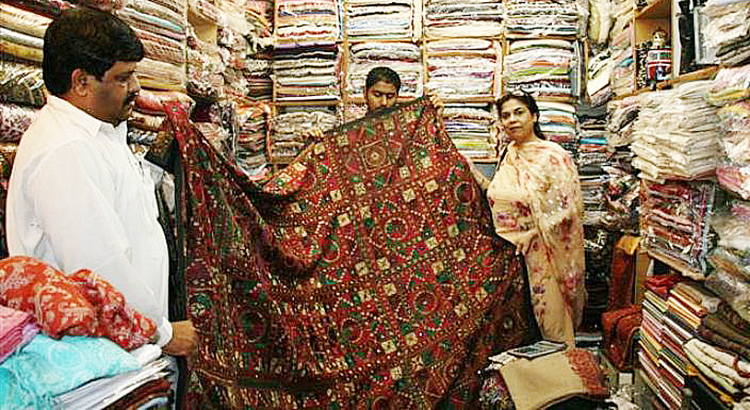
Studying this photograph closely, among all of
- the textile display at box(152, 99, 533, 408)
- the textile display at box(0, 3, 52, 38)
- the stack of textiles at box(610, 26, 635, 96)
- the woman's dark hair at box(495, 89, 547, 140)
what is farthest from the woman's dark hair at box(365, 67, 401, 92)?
the textile display at box(0, 3, 52, 38)

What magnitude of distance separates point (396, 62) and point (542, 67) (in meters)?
1.05

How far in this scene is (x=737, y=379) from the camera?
1.99 m

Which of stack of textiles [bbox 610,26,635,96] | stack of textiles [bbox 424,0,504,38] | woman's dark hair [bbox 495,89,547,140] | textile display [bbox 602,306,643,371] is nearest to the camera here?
textile display [bbox 602,306,643,371]

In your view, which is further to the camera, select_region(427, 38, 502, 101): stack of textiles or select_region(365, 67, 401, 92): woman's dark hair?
select_region(427, 38, 502, 101): stack of textiles

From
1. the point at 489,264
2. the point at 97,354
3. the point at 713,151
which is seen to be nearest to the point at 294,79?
the point at 489,264

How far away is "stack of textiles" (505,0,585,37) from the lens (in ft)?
15.7

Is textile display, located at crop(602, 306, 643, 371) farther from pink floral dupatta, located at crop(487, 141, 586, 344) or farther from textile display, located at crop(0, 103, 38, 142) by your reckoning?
textile display, located at crop(0, 103, 38, 142)

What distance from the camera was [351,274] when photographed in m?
2.99

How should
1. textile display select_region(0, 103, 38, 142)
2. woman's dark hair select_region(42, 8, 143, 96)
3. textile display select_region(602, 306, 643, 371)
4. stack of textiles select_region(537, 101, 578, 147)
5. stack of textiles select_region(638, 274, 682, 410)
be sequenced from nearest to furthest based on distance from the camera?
woman's dark hair select_region(42, 8, 143, 96)
textile display select_region(0, 103, 38, 142)
stack of textiles select_region(638, 274, 682, 410)
textile display select_region(602, 306, 643, 371)
stack of textiles select_region(537, 101, 578, 147)

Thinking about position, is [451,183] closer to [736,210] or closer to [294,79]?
[736,210]

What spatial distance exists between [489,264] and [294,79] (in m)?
2.50

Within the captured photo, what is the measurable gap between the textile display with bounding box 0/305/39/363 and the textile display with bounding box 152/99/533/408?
3.86ft

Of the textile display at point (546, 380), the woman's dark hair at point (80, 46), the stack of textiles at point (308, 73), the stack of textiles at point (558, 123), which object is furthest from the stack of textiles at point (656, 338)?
the stack of textiles at point (308, 73)

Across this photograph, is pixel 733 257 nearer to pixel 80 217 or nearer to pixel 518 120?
pixel 518 120
